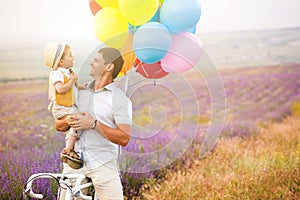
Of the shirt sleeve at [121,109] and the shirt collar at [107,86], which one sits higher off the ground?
the shirt collar at [107,86]

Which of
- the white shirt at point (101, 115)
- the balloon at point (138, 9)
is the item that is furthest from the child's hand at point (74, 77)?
the balloon at point (138, 9)

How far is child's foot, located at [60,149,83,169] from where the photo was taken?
6.12 feet

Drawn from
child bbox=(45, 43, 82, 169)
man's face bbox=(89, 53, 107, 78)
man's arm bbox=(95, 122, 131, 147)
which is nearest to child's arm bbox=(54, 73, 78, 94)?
child bbox=(45, 43, 82, 169)

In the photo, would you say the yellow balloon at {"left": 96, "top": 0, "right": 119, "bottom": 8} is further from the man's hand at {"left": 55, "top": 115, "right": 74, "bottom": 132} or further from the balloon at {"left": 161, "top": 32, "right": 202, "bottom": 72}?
the man's hand at {"left": 55, "top": 115, "right": 74, "bottom": 132}

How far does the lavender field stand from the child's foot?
2.70 feet

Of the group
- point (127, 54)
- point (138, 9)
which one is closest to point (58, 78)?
point (127, 54)

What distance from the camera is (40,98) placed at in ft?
16.0

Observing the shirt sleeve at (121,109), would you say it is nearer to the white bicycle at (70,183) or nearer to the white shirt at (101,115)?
the white shirt at (101,115)

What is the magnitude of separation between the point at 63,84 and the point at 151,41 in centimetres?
50

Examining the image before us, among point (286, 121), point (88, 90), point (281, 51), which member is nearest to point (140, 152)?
point (88, 90)

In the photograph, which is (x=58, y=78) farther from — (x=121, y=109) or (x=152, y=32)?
(x=152, y=32)

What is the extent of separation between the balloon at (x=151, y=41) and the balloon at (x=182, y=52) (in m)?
0.09

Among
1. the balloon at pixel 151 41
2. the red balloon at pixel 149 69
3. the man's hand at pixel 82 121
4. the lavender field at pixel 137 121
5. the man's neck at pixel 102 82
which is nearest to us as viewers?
the man's hand at pixel 82 121

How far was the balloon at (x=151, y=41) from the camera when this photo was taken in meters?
2.07
